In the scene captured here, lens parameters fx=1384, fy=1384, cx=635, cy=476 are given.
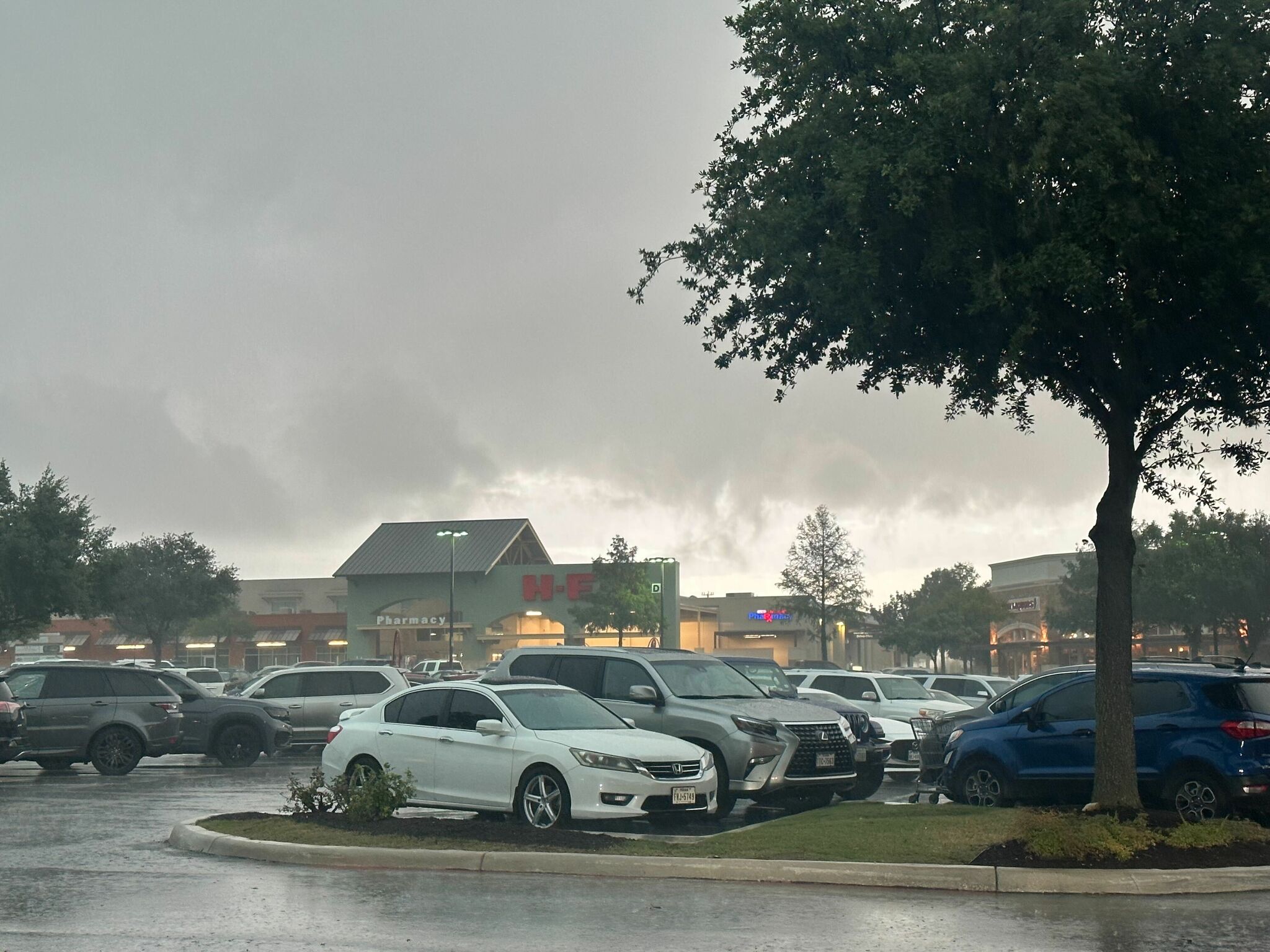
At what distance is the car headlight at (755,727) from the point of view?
15.9 metres

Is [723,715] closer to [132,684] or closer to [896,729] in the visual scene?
[896,729]

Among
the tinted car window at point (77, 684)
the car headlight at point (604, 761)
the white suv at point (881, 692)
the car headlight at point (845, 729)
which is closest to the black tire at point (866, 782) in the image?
the car headlight at point (845, 729)

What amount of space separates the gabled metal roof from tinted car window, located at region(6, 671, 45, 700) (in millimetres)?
67939

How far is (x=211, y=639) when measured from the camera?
113 m

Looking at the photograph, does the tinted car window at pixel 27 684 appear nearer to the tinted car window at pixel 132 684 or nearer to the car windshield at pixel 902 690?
the tinted car window at pixel 132 684

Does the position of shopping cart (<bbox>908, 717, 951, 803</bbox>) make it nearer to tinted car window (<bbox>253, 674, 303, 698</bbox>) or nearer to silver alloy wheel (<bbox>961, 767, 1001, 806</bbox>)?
silver alloy wheel (<bbox>961, 767, 1001, 806</bbox>)

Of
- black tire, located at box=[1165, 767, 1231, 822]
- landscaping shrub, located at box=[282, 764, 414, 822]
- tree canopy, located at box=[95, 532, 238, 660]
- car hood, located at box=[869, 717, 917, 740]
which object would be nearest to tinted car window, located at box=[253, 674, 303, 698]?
car hood, located at box=[869, 717, 917, 740]

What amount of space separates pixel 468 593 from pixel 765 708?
251 feet

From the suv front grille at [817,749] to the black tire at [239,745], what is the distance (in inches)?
487

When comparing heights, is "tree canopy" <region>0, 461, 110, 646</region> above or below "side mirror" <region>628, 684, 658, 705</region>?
above

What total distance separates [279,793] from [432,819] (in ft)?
20.3

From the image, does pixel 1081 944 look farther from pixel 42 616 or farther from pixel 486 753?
pixel 42 616

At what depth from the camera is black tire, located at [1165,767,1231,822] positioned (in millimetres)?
14008

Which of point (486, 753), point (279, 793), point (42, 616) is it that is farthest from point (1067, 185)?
point (42, 616)
